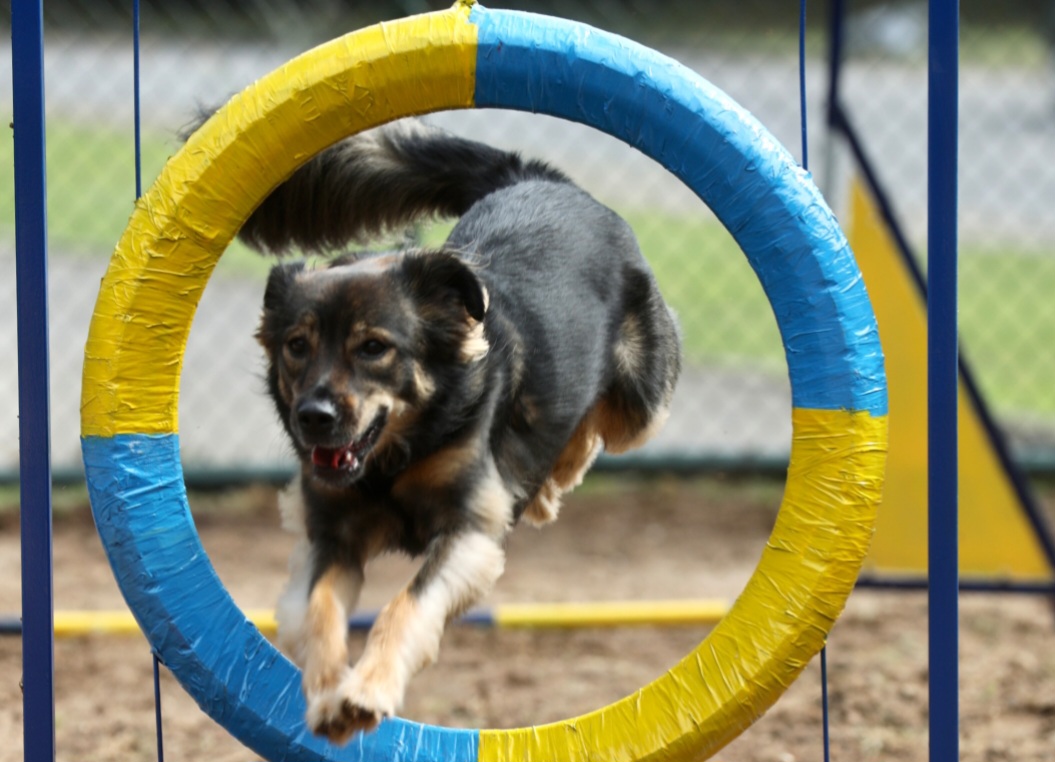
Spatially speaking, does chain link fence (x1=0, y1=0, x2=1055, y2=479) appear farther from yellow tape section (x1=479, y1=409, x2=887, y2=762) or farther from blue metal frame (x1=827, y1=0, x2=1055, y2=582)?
yellow tape section (x1=479, y1=409, x2=887, y2=762)

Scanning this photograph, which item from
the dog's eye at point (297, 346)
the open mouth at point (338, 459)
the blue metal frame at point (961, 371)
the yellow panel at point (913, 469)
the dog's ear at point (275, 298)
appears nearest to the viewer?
the open mouth at point (338, 459)

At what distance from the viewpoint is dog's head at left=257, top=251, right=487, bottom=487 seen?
288cm

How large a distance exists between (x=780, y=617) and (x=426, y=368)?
3.23 feet

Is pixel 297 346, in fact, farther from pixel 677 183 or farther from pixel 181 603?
pixel 677 183

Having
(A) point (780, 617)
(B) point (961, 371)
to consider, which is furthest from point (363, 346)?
(B) point (961, 371)

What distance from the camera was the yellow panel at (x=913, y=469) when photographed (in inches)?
219

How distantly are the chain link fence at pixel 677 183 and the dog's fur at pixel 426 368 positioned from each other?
10.3ft

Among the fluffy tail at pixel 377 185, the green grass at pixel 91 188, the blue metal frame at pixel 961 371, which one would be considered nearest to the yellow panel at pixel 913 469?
the blue metal frame at pixel 961 371

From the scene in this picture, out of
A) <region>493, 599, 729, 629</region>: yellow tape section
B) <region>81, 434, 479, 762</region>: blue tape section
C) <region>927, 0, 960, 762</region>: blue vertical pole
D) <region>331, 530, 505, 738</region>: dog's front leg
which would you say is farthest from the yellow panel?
<region>81, 434, 479, 762</region>: blue tape section

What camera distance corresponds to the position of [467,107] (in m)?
2.99

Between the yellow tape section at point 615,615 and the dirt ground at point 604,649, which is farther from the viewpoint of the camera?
the yellow tape section at point 615,615

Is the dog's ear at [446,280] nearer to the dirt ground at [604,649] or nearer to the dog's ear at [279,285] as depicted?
the dog's ear at [279,285]

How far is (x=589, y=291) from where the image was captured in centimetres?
354

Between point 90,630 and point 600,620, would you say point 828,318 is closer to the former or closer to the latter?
point 600,620
